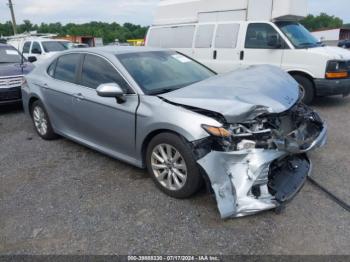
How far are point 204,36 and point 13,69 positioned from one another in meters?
4.71

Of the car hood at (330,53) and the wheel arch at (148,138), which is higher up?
the car hood at (330,53)

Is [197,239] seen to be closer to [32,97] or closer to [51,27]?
[32,97]

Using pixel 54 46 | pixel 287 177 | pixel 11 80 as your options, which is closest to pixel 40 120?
pixel 11 80

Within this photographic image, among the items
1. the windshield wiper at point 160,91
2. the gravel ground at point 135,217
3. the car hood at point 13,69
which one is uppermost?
the windshield wiper at point 160,91

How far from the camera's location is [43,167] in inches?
169

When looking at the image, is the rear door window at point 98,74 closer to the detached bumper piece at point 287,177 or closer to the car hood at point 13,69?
the detached bumper piece at point 287,177

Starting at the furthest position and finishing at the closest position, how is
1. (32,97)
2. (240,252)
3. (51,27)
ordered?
(51,27) < (32,97) < (240,252)

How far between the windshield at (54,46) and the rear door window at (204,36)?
8.25m

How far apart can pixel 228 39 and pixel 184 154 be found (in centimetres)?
533

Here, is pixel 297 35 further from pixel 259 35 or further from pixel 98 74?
pixel 98 74

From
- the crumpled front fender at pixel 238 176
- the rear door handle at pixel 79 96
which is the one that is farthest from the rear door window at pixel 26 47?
the crumpled front fender at pixel 238 176

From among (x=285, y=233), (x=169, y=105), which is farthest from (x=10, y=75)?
(x=285, y=233)

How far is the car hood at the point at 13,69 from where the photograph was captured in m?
7.15

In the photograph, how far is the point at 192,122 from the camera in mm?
2988
